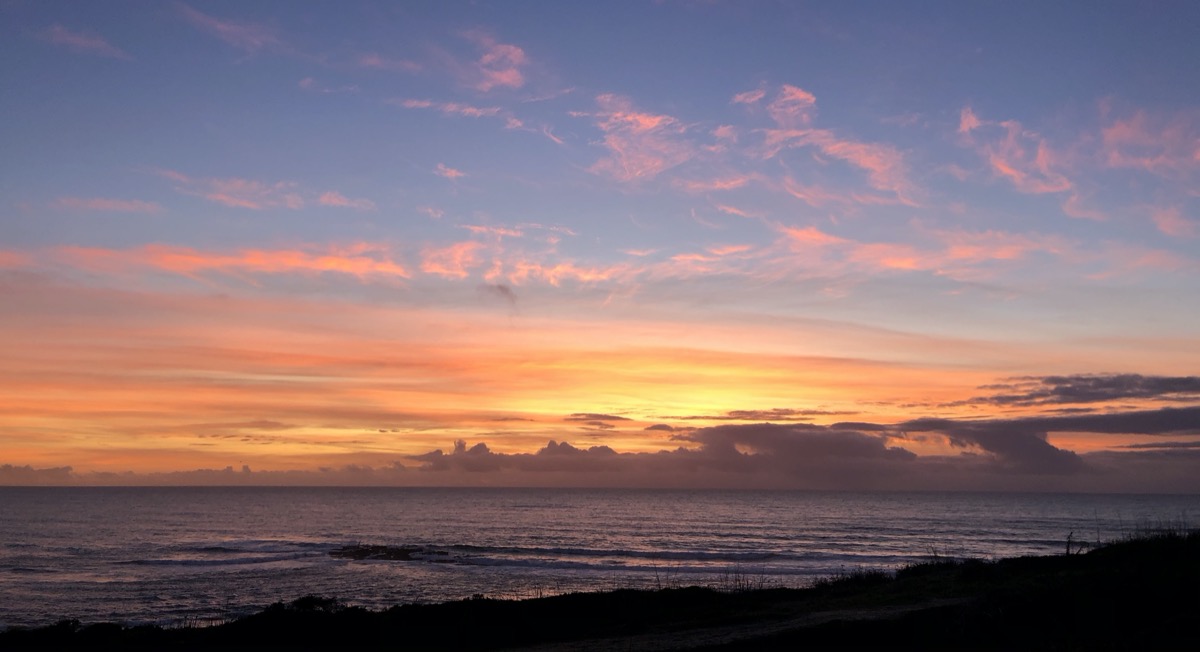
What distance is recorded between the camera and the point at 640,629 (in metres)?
20.1

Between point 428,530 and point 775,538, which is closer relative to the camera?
point 775,538

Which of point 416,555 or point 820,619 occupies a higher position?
point 820,619

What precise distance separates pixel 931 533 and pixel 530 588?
51962mm

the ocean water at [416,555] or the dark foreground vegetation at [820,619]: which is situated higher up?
the dark foreground vegetation at [820,619]

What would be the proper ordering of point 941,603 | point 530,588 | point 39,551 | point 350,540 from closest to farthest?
point 941,603, point 530,588, point 39,551, point 350,540

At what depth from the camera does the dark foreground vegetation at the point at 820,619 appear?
15.1 m

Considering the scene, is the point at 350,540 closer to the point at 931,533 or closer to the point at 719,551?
the point at 719,551

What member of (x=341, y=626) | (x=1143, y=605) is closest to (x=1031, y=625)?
(x=1143, y=605)

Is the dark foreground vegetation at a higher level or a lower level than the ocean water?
higher

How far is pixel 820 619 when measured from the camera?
18.0 meters

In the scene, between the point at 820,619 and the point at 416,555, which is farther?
the point at 416,555

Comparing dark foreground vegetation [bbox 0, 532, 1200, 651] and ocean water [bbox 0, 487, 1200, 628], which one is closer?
dark foreground vegetation [bbox 0, 532, 1200, 651]

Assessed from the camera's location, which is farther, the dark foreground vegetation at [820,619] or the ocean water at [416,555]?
the ocean water at [416,555]

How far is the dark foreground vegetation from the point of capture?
1509 centimetres
